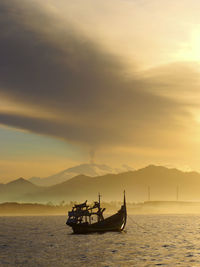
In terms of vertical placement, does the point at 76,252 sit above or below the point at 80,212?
below

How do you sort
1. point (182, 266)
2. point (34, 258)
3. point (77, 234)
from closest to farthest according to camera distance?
1. point (182, 266)
2. point (34, 258)
3. point (77, 234)

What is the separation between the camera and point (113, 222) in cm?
9206

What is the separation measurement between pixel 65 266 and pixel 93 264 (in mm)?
3427

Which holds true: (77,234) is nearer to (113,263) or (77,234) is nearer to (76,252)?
(76,252)

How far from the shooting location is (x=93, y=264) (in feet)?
157

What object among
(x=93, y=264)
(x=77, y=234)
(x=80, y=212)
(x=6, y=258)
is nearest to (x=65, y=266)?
(x=93, y=264)

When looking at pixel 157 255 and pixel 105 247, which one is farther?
pixel 105 247

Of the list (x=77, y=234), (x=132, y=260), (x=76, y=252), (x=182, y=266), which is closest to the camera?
(x=182, y=266)

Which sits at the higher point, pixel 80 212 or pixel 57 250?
pixel 80 212

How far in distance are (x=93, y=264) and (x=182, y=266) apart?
1041 cm

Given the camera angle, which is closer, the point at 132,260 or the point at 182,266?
the point at 182,266

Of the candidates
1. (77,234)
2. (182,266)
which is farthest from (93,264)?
(77,234)

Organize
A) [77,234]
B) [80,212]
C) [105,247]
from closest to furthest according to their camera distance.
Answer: [105,247] < [80,212] < [77,234]

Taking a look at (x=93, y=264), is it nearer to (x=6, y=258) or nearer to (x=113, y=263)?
(x=113, y=263)
